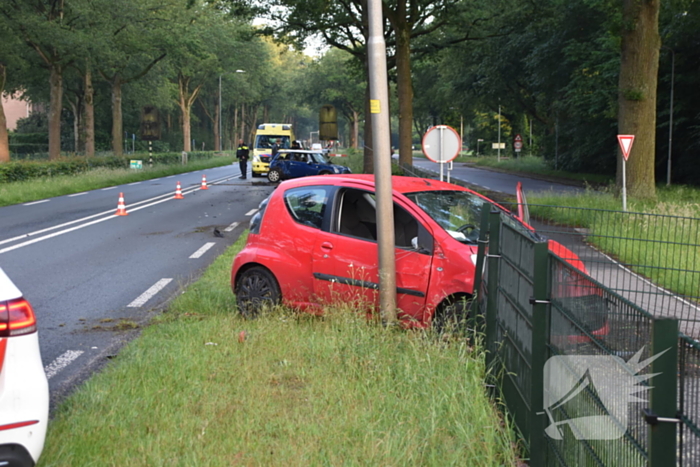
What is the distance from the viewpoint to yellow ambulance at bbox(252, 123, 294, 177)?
40969 mm

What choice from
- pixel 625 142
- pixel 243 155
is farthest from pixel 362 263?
pixel 243 155

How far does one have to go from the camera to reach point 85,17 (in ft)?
115

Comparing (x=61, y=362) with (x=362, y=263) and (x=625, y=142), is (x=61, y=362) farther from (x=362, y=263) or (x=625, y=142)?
(x=625, y=142)

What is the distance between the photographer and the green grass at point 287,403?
4.05 meters

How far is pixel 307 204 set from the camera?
24.7 ft

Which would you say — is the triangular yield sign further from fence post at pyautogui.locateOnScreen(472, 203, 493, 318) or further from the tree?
the tree

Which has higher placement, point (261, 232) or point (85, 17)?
point (85, 17)

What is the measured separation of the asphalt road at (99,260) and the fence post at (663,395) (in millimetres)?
4505

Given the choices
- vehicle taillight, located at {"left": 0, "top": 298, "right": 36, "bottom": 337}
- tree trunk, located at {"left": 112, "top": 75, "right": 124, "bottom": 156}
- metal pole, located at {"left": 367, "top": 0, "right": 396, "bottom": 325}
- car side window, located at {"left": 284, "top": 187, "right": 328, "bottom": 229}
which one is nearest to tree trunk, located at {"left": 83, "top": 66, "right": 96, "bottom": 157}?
tree trunk, located at {"left": 112, "top": 75, "right": 124, "bottom": 156}

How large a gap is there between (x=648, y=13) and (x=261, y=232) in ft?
43.8

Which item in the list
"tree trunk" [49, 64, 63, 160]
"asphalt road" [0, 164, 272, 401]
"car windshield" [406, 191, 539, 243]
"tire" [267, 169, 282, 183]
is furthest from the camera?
"tree trunk" [49, 64, 63, 160]

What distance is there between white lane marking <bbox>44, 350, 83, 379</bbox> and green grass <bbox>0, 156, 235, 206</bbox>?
700 inches

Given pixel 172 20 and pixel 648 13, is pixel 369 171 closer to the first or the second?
pixel 648 13

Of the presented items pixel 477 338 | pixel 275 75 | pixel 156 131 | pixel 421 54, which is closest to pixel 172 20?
pixel 156 131
